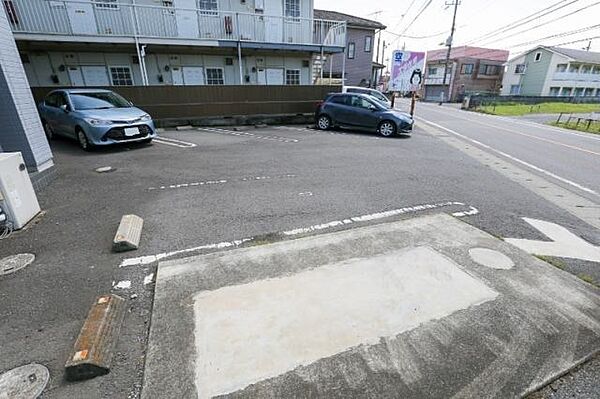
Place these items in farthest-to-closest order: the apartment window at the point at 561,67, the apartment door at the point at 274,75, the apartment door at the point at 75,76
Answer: the apartment window at the point at 561,67 < the apartment door at the point at 274,75 < the apartment door at the point at 75,76

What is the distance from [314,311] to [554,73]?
174 ft

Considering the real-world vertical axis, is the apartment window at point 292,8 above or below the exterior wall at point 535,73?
above

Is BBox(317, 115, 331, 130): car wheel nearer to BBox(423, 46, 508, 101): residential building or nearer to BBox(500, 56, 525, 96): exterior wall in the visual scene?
BBox(423, 46, 508, 101): residential building

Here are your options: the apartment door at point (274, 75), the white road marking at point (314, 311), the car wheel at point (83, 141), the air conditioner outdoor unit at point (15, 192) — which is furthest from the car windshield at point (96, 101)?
the apartment door at point (274, 75)

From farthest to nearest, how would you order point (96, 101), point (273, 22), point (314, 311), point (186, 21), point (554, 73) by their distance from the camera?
point (554, 73)
point (273, 22)
point (186, 21)
point (96, 101)
point (314, 311)

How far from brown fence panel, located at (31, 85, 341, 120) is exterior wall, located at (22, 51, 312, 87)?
11.6 ft

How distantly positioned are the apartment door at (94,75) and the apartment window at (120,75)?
0.29 meters

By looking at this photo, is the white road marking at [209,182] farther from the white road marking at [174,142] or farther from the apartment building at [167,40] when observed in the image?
the apartment building at [167,40]

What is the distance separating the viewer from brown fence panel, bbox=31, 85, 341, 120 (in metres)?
11.2

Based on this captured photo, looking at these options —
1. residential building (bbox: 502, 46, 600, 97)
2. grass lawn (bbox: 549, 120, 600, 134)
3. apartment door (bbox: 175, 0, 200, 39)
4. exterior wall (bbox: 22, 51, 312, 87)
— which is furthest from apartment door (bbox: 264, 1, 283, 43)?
residential building (bbox: 502, 46, 600, 97)

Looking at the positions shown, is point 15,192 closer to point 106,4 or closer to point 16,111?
point 16,111

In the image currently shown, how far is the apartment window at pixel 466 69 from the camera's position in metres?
43.1

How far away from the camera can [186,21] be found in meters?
13.1

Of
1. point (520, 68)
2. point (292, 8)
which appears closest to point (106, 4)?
point (292, 8)
